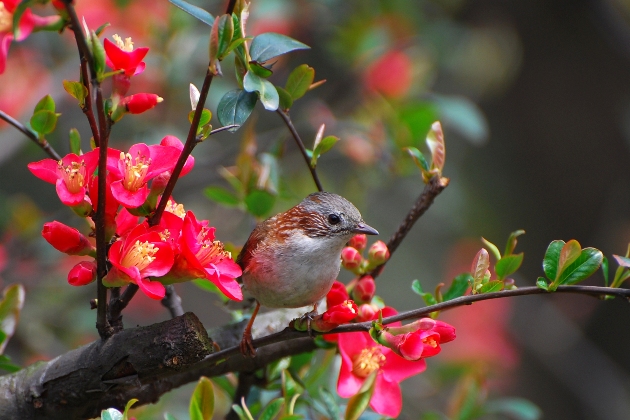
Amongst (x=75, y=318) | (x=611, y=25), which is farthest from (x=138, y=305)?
(x=611, y=25)

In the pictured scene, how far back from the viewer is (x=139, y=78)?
408 centimetres

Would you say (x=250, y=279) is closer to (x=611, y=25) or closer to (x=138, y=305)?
(x=138, y=305)

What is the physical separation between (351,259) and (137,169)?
794 millimetres

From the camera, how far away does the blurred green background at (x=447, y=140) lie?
376 cm

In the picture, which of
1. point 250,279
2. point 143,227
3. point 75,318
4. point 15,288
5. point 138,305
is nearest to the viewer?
point 143,227

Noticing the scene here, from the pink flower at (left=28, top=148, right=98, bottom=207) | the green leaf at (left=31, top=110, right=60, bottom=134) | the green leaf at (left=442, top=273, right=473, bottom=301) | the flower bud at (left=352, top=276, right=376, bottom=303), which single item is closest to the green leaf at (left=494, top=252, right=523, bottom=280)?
the green leaf at (left=442, top=273, right=473, bottom=301)

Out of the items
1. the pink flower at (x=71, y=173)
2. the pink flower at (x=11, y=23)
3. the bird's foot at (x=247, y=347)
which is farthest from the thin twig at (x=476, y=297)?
the pink flower at (x=11, y=23)

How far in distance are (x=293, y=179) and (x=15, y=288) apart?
96.0 inches

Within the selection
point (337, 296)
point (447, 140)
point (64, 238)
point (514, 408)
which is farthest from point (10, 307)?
point (447, 140)

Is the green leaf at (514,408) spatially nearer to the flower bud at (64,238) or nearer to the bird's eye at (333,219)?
the bird's eye at (333,219)

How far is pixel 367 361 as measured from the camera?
186 centimetres

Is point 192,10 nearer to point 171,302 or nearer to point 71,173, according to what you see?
point 71,173

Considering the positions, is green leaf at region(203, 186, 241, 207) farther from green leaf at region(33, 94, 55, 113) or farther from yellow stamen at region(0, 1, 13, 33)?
yellow stamen at region(0, 1, 13, 33)

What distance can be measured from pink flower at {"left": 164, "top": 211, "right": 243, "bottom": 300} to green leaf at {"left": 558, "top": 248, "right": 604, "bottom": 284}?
0.78 m
